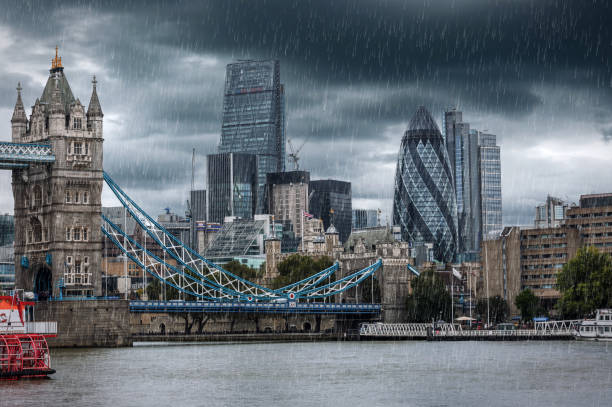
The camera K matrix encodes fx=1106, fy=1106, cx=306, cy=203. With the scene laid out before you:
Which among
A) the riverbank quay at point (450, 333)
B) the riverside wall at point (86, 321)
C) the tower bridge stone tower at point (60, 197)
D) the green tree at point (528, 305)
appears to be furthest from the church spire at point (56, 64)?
the green tree at point (528, 305)

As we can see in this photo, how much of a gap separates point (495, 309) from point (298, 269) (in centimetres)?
3205

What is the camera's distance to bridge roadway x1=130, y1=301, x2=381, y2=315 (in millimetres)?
109875

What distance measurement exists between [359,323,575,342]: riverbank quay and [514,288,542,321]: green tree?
45.7 feet

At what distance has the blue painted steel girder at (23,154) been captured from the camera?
→ 103938 millimetres

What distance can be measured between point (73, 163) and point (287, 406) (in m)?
Result: 61.1

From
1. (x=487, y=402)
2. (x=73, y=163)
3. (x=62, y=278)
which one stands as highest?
(x=73, y=163)

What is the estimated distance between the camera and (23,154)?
104 m

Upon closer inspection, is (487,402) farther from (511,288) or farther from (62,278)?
(511,288)

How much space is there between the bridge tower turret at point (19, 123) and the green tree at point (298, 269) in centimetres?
5669

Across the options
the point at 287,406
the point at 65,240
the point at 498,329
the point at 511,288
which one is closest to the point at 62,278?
the point at 65,240

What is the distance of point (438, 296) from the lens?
138 meters

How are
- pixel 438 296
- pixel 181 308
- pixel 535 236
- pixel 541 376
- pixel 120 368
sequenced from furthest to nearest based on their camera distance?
pixel 535 236 < pixel 438 296 < pixel 181 308 < pixel 120 368 < pixel 541 376

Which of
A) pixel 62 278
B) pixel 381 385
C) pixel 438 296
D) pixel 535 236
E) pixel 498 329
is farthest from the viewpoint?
pixel 535 236

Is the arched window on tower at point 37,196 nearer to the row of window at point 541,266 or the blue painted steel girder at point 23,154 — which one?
the blue painted steel girder at point 23,154
